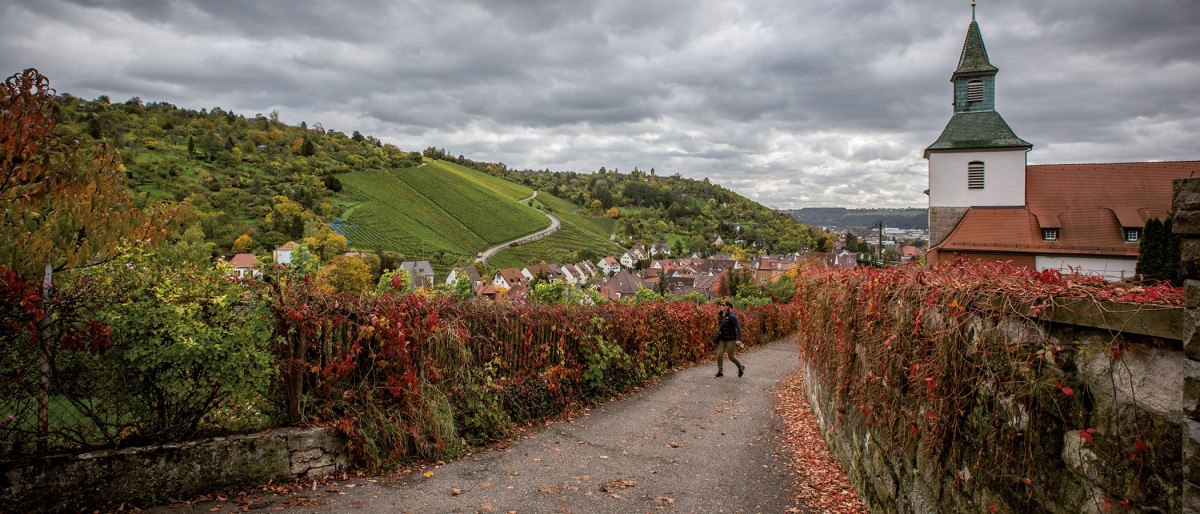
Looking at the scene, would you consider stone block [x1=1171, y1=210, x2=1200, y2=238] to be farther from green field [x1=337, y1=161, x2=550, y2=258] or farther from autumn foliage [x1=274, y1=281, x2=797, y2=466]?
green field [x1=337, y1=161, x2=550, y2=258]

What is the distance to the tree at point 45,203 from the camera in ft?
14.5

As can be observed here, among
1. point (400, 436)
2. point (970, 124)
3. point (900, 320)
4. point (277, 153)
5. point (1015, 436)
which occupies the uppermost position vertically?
point (277, 153)

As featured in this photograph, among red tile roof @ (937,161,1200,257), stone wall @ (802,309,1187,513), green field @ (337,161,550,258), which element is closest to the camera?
stone wall @ (802,309,1187,513)

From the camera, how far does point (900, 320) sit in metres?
4.63

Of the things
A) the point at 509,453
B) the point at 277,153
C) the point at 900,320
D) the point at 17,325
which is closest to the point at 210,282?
the point at 17,325

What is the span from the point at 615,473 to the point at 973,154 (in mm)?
33854

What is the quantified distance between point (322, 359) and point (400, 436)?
1133 mm

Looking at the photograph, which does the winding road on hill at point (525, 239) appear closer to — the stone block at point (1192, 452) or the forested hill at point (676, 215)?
the forested hill at point (676, 215)

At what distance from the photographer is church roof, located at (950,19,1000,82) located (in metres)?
31.1

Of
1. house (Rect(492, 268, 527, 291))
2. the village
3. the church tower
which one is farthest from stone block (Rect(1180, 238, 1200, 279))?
house (Rect(492, 268, 527, 291))

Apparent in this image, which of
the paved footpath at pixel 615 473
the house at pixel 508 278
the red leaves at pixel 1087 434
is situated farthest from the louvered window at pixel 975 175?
the house at pixel 508 278

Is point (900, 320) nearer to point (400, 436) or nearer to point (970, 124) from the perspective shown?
point (400, 436)

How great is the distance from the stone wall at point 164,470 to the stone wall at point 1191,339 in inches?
240

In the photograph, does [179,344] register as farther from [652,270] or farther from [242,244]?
[652,270]
